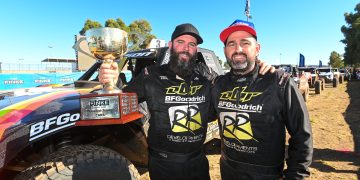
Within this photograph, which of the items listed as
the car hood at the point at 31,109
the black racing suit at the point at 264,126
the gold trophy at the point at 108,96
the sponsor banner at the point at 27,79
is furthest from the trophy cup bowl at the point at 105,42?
the sponsor banner at the point at 27,79

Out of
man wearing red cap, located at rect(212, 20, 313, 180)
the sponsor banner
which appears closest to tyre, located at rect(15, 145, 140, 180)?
man wearing red cap, located at rect(212, 20, 313, 180)

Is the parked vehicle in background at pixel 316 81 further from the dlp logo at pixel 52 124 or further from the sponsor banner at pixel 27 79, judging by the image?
the dlp logo at pixel 52 124

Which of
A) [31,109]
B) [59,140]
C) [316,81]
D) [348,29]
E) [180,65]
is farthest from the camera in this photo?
[348,29]

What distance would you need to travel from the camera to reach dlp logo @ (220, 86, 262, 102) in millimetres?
2086

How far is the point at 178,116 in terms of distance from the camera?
2.47 meters

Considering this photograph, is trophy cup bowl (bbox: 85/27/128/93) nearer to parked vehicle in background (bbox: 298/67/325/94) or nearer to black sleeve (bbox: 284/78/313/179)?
black sleeve (bbox: 284/78/313/179)

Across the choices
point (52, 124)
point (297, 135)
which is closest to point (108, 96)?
point (52, 124)

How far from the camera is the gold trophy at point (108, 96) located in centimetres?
194

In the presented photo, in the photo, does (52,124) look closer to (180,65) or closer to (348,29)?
(180,65)

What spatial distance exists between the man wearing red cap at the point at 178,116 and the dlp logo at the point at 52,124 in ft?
2.14

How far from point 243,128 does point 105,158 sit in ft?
3.23

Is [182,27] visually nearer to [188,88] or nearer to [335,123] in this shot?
[188,88]

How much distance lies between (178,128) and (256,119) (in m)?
0.68

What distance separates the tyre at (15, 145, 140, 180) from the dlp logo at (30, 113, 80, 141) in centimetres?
19
